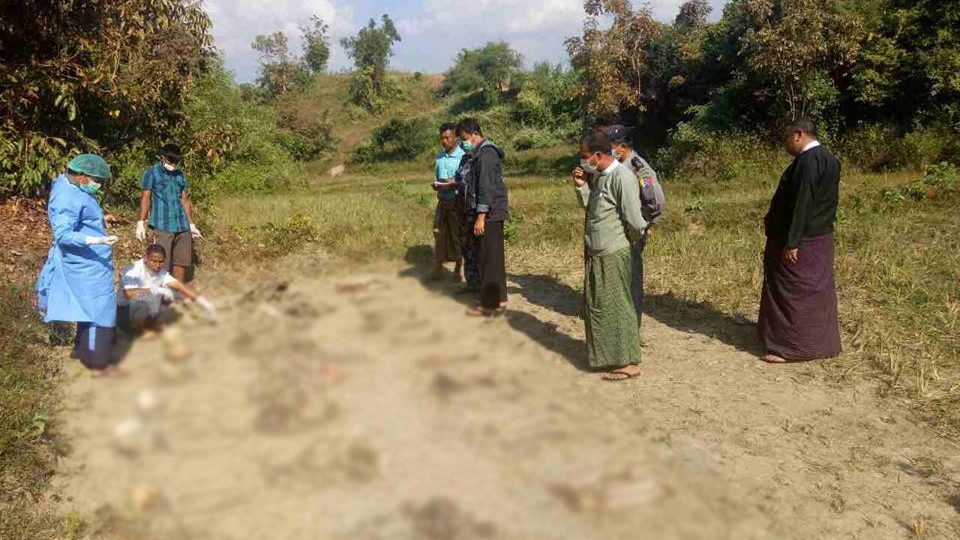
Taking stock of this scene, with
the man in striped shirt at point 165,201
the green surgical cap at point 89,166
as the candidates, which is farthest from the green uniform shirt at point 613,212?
the green surgical cap at point 89,166

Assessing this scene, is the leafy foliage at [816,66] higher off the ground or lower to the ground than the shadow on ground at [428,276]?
higher

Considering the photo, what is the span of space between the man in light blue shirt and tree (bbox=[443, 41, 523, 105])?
36.6 metres

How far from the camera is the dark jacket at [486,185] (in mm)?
4590

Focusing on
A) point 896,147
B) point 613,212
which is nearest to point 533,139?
point 896,147

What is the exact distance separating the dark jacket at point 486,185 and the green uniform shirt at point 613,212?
67 cm

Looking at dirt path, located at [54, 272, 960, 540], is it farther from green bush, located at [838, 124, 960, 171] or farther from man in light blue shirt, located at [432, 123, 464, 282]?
green bush, located at [838, 124, 960, 171]

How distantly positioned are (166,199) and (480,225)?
203 cm

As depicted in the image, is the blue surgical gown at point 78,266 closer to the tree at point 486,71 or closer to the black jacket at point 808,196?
the black jacket at point 808,196

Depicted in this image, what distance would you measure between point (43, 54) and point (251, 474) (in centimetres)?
921

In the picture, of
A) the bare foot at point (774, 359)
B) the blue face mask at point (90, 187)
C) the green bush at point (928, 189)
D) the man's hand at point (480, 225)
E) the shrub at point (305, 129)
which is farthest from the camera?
the shrub at point (305, 129)

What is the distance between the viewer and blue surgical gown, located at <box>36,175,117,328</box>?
3996 millimetres

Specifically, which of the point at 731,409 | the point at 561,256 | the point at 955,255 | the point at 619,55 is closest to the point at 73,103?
the point at 561,256

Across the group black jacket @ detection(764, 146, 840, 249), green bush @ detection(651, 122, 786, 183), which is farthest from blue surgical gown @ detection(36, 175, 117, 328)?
green bush @ detection(651, 122, 786, 183)

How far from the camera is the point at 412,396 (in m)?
0.89
